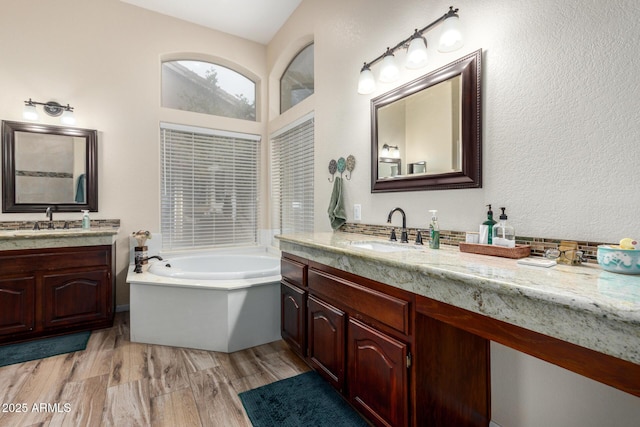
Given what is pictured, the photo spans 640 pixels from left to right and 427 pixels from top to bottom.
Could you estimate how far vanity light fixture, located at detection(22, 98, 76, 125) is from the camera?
284cm

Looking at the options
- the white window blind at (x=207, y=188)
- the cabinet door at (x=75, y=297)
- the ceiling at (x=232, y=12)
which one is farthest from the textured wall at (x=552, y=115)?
the cabinet door at (x=75, y=297)

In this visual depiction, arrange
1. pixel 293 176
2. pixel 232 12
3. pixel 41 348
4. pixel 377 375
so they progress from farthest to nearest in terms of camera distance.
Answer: pixel 293 176
pixel 232 12
pixel 41 348
pixel 377 375

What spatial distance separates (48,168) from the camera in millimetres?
2984

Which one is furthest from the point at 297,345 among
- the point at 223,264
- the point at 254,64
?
the point at 254,64

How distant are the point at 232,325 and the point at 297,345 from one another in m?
0.57

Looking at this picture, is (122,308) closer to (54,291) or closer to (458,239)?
(54,291)

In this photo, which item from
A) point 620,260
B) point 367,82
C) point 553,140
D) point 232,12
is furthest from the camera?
point 232,12

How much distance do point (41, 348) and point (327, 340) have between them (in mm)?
2321

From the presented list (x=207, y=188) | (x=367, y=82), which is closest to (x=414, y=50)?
(x=367, y=82)

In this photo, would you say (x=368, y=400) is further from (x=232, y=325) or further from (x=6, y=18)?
(x=6, y=18)

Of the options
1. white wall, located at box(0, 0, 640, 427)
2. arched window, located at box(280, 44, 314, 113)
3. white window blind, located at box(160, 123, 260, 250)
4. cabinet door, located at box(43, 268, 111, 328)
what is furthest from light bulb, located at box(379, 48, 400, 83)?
cabinet door, located at box(43, 268, 111, 328)

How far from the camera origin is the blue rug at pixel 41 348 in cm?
222

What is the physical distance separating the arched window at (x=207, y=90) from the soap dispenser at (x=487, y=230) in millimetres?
3421

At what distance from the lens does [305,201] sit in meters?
3.34
